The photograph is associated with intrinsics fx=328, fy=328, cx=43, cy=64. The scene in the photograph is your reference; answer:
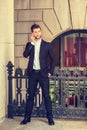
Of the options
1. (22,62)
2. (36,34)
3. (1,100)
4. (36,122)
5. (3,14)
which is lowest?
(36,122)

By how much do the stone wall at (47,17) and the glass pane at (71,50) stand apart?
55 centimetres

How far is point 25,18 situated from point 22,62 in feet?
4.10

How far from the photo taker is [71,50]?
968cm

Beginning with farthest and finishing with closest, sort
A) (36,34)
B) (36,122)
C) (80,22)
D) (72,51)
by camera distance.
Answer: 1. (72,51)
2. (80,22)
3. (36,122)
4. (36,34)

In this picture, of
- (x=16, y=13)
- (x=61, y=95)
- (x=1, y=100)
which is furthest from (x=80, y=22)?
(x=1, y=100)

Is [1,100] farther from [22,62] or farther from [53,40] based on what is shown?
[53,40]

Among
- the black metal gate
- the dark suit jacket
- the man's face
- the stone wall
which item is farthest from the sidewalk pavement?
the stone wall

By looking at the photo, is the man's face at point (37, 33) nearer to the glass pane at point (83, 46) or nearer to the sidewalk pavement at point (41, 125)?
the sidewalk pavement at point (41, 125)

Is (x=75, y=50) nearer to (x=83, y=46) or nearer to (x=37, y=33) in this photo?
(x=83, y=46)

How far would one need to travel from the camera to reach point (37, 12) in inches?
361

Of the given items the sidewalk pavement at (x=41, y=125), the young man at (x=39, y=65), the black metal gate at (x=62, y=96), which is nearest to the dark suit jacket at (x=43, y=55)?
the young man at (x=39, y=65)

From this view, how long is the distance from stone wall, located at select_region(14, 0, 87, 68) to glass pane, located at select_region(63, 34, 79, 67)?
55 centimetres

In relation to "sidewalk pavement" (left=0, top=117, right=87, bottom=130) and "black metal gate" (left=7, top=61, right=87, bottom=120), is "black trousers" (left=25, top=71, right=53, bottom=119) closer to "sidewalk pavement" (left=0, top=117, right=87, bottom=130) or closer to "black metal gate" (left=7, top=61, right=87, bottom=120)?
"sidewalk pavement" (left=0, top=117, right=87, bottom=130)

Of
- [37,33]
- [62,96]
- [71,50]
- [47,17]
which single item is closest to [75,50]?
[71,50]
